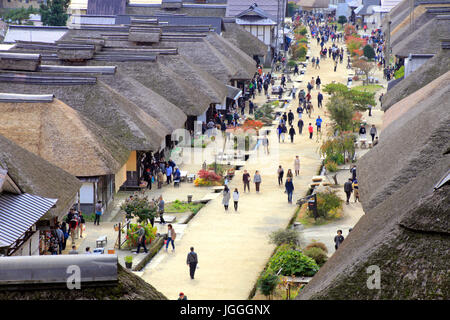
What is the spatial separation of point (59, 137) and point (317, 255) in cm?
1056

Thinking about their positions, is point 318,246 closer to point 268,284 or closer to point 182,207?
point 268,284

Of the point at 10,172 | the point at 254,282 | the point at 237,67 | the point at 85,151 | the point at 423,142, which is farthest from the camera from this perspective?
the point at 237,67

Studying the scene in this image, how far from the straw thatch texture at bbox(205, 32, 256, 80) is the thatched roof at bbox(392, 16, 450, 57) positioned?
1079 cm

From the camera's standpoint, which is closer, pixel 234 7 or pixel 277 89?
pixel 277 89

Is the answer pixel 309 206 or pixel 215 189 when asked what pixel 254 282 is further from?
pixel 215 189

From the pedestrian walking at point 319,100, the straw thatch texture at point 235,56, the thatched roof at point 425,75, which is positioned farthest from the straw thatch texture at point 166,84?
the pedestrian walking at point 319,100

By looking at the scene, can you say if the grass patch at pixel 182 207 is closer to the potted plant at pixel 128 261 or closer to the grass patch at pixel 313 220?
the grass patch at pixel 313 220

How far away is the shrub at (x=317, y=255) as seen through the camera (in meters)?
25.5

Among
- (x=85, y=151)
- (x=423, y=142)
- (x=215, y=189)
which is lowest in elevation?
(x=215, y=189)

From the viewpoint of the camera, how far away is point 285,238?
27766mm

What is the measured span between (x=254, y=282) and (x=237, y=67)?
36868mm

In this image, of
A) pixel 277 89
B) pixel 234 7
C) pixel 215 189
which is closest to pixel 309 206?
pixel 215 189

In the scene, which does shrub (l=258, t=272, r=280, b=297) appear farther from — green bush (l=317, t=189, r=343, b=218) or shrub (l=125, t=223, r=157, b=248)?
green bush (l=317, t=189, r=343, b=218)

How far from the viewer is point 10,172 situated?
22766mm
